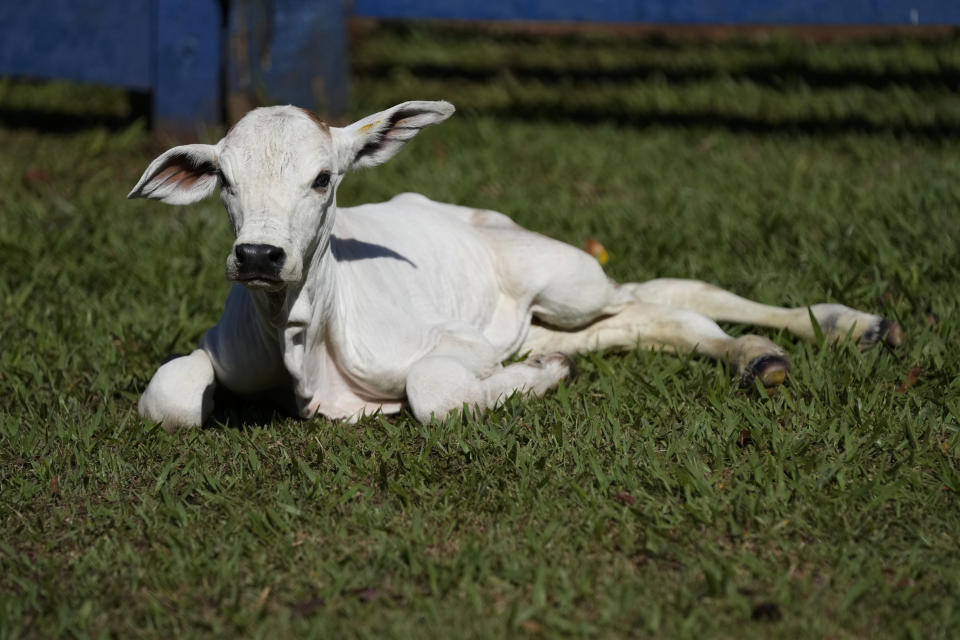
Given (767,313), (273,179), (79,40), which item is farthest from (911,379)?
(79,40)

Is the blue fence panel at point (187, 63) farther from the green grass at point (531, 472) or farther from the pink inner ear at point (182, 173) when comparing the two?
the pink inner ear at point (182, 173)

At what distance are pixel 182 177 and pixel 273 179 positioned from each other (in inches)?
20.9

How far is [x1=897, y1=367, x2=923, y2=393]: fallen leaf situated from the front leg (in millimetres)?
2578

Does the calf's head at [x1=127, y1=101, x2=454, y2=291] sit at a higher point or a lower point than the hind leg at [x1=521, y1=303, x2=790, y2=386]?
Result: higher

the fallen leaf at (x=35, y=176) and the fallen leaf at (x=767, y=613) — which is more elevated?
the fallen leaf at (x=767, y=613)

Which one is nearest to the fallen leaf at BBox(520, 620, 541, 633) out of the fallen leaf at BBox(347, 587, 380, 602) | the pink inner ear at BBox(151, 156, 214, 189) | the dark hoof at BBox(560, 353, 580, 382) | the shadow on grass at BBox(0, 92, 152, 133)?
the fallen leaf at BBox(347, 587, 380, 602)

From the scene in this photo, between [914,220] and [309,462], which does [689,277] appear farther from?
[309,462]

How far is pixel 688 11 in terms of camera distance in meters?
8.25

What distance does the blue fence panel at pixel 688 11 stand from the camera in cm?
810

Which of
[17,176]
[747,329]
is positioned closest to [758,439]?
[747,329]

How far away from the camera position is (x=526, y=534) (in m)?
3.61

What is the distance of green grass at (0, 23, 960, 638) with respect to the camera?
326cm

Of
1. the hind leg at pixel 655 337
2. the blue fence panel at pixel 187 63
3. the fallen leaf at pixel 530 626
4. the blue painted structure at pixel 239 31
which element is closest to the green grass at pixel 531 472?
the fallen leaf at pixel 530 626

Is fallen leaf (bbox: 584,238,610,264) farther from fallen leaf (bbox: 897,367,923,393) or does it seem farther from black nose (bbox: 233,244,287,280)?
black nose (bbox: 233,244,287,280)
